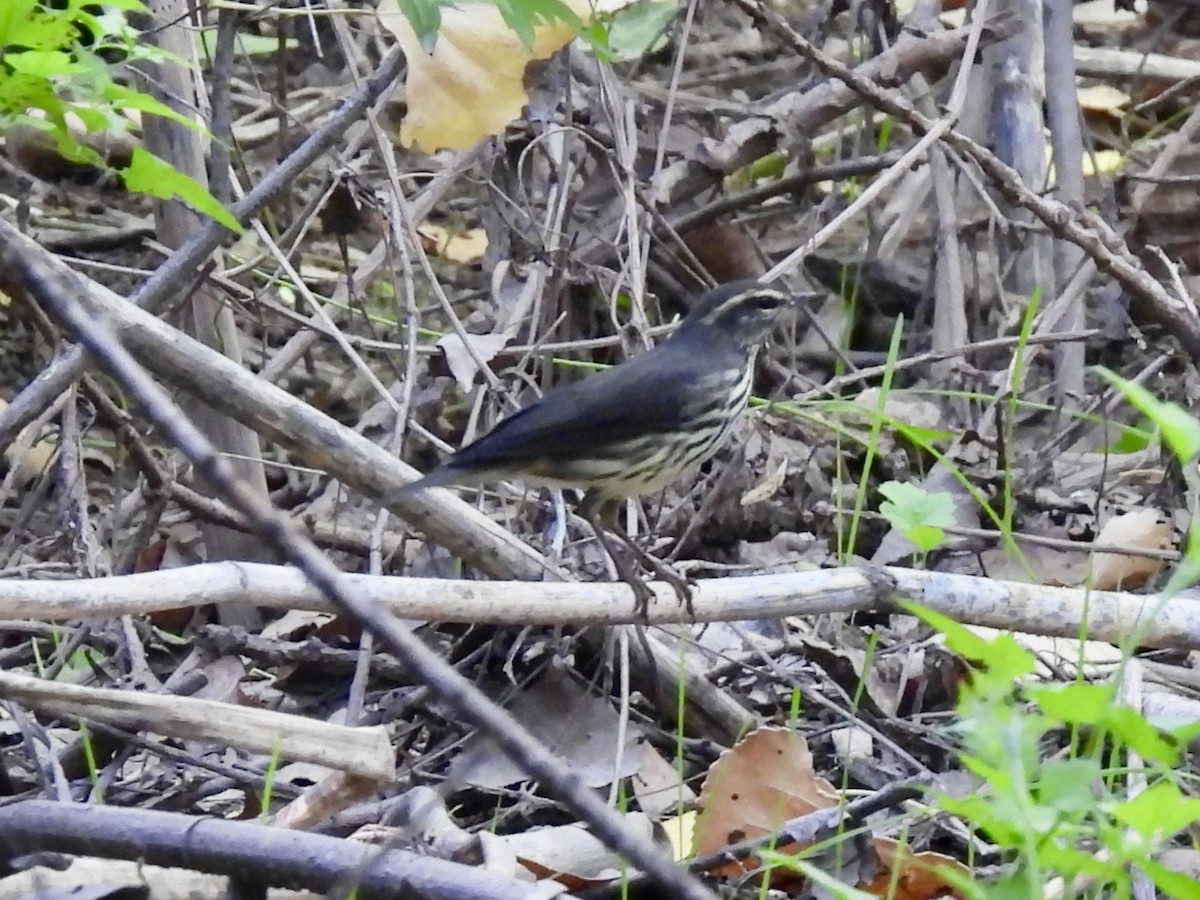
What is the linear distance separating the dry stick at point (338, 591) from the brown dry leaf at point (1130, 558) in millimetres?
3175

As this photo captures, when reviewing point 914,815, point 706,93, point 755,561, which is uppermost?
point 706,93

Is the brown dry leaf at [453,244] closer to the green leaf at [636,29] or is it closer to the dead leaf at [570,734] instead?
the green leaf at [636,29]

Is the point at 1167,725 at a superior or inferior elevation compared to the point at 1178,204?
superior

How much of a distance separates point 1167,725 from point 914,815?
106cm

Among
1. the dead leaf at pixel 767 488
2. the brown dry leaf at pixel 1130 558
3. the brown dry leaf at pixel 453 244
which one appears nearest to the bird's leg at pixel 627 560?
the dead leaf at pixel 767 488

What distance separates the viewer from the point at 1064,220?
12.8 feet

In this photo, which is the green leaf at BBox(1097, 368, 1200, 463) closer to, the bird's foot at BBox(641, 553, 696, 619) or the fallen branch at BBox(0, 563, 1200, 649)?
the fallen branch at BBox(0, 563, 1200, 649)

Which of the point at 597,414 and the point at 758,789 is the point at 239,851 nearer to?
the point at 758,789

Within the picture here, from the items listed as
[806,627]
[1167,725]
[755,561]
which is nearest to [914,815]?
[1167,725]

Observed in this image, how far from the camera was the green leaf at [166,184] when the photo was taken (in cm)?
241

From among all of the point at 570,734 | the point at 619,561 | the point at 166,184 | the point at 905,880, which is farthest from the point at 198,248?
the point at 905,880

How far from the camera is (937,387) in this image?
548cm

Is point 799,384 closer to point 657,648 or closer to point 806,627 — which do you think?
point 806,627

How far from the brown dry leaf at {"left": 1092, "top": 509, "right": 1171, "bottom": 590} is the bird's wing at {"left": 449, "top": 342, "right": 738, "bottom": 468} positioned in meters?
1.07
